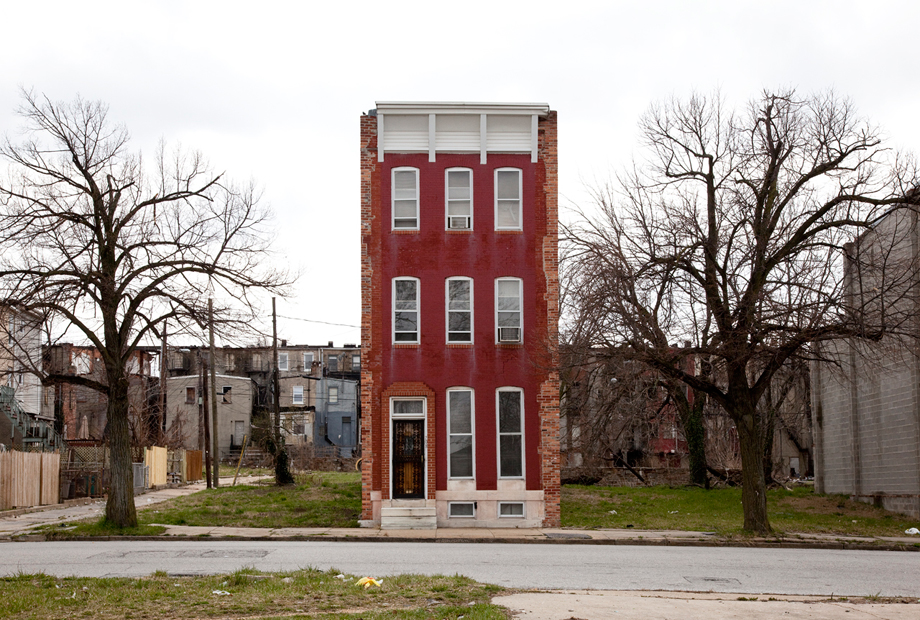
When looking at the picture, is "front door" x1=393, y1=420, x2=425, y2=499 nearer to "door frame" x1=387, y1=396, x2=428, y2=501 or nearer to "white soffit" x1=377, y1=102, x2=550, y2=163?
"door frame" x1=387, y1=396, x2=428, y2=501

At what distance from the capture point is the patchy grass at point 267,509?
78.5 feet

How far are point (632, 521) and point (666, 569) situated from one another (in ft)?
35.0

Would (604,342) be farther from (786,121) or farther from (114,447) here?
(114,447)

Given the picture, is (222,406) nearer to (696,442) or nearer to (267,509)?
(696,442)

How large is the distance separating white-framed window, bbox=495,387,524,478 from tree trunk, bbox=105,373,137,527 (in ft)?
30.5

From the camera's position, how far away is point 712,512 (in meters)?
28.2

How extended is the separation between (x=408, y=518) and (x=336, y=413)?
59.2 meters

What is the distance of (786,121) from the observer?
70.5 ft

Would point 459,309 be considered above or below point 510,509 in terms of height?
above

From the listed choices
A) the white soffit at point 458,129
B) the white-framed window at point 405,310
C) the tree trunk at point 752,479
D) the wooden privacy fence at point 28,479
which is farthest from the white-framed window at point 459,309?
the wooden privacy fence at point 28,479

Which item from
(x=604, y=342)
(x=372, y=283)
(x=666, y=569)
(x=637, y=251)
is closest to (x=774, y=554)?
(x=666, y=569)

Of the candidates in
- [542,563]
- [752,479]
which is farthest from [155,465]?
[542,563]

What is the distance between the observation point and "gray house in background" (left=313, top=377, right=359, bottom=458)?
266 feet

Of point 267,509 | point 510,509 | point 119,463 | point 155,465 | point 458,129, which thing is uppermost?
point 458,129
